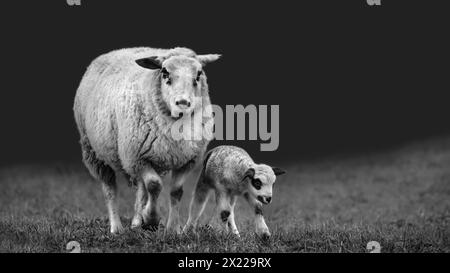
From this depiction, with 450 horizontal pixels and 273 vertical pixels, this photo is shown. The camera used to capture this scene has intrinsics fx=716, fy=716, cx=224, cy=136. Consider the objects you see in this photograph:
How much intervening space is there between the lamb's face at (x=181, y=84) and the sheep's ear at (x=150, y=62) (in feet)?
0.61

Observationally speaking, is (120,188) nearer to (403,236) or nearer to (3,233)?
(3,233)

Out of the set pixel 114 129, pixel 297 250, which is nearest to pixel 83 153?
pixel 114 129

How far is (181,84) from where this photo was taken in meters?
8.21

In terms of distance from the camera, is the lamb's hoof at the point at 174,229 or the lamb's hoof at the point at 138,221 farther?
the lamb's hoof at the point at 138,221

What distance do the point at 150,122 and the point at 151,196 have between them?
88 cm

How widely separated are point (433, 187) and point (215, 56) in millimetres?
8793

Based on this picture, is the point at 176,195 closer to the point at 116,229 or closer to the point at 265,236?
the point at 116,229

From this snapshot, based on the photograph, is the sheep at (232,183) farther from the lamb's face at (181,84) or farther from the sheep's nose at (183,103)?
the sheep's nose at (183,103)

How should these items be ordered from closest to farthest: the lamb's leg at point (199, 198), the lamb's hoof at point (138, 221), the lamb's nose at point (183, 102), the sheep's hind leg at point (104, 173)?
the lamb's nose at point (183, 102) → the lamb's hoof at point (138, 221) → the lamb's leg at point (199, 198) → the sheep's hind leg at point (104, 173)

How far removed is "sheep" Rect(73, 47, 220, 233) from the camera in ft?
27.6

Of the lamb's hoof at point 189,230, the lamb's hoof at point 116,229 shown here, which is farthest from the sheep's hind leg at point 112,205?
the lamb's hoof at point 189,230

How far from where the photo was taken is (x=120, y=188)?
51.6 feet

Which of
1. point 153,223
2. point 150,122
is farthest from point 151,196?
point 150,122

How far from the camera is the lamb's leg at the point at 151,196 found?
8493 millimetres
